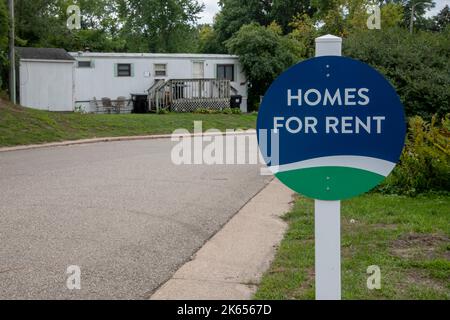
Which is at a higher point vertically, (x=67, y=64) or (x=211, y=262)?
(x=67, y=64)

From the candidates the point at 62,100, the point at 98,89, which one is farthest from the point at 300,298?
the point at 98,89

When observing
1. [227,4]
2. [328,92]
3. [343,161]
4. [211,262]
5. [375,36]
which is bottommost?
[211,262]

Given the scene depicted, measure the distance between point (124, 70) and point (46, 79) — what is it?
4776 mm

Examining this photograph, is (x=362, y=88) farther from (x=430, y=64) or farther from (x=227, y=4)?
(x=227, y=4)

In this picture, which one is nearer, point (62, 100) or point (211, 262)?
point (211, 262)

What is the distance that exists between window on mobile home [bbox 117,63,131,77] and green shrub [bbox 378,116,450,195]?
961 inches

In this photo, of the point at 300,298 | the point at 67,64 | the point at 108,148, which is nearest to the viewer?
the point at 300,298

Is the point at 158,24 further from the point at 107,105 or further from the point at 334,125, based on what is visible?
the point at 334,125

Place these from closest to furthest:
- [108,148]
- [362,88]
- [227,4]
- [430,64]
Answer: [362,88] → [430,64] → [108,148] → [227,4]

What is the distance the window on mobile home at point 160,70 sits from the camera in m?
33.8

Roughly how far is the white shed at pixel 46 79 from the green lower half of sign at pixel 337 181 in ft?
88.0

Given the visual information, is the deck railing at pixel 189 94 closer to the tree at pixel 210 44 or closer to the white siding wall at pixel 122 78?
the white siding wall at pixel 122 78

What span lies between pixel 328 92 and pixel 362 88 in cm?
17
